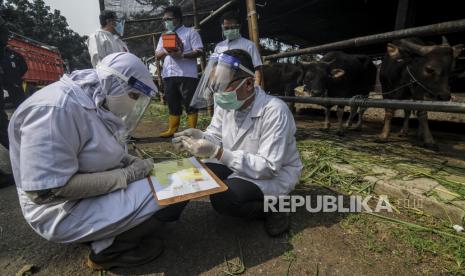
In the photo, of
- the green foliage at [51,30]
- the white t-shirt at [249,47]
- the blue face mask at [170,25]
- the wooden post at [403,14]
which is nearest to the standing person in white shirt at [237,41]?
the white t-shirt at [249,47]

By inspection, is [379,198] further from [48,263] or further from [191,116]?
[191,116]

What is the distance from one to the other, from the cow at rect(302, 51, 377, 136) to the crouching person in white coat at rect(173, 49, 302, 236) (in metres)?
3.14

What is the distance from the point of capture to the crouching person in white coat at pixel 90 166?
151 centimetres

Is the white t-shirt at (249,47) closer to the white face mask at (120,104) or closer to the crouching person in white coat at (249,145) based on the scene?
the crouching person in white coat at (249,145)

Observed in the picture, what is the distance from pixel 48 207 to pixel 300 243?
1.75m

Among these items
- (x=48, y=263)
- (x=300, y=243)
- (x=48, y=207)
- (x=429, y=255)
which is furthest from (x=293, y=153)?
(x=48, y=263)

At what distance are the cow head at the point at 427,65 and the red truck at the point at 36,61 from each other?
42.3 feet

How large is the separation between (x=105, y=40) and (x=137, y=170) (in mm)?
3201

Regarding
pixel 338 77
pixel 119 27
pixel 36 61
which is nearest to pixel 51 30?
pixel 36 61

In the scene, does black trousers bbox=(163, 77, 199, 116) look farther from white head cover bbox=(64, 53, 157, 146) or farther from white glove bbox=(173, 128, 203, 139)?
white head cover bbox=(64, 53, 157, 146)

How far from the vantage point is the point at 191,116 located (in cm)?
520

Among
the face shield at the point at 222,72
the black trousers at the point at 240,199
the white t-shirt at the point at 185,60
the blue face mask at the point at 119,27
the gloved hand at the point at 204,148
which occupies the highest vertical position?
the blue face mask at the point at 119,27

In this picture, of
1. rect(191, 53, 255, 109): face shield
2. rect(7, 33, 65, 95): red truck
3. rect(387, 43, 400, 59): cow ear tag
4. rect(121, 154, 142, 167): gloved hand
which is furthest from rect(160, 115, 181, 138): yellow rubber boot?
rect(7, 33, 65, 95): red truck

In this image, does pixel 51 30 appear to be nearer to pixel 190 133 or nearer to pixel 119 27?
pixel 119 27
